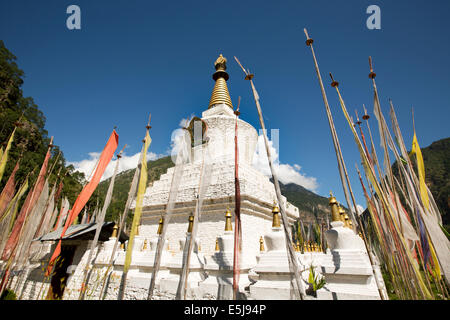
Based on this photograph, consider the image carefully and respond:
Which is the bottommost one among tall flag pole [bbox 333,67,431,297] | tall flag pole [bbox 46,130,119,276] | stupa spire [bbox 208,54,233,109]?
tall flag pole [bbox 333,67,431,297]

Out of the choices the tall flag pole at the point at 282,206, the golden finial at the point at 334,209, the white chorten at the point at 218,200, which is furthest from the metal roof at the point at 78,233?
the golden finial at the point at 334,209

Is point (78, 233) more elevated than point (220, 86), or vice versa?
point (220, 86)

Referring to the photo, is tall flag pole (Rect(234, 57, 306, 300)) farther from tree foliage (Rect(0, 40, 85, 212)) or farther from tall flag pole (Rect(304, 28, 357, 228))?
tree foliage (Rect(0, 40, 85, 212))

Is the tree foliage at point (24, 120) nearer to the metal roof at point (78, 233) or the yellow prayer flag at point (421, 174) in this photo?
the metal roof at point (78, 233)

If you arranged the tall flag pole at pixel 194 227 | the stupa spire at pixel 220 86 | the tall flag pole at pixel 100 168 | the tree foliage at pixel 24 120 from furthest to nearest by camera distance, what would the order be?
the tree foliage at pixel 24 120
the stupa spire at pixel 220 86
the tall flag pole at pixel 100 168
the tall flag pole at pixel 194 227

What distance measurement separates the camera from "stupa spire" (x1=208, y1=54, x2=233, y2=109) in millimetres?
12336

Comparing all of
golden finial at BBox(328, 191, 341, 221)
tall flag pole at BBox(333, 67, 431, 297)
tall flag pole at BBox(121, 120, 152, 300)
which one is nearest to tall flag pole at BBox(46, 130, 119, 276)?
tall flag pole at BBox(121, 120, 152, 300)

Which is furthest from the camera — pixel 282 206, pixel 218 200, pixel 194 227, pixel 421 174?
pixel 218 200

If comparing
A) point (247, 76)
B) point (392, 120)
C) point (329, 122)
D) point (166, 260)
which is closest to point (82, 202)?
point (166, 260)

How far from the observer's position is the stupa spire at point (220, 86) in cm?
1234

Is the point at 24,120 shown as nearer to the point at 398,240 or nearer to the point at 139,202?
the point at 139,202

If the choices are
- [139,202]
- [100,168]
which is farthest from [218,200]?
[139,202]

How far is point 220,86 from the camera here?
43.1 feet
